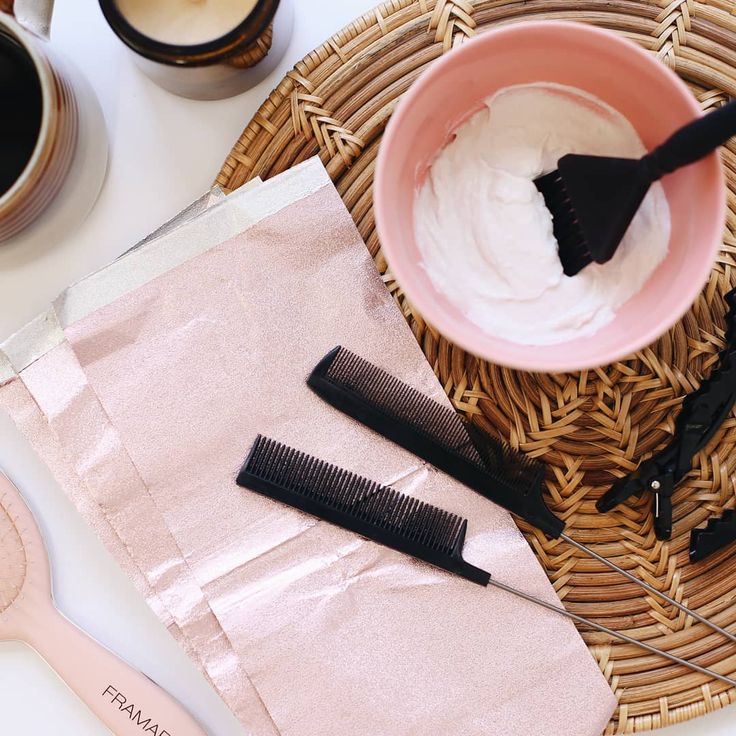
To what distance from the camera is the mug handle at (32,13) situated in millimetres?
506

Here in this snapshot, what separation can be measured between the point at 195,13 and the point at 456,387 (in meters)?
0.32

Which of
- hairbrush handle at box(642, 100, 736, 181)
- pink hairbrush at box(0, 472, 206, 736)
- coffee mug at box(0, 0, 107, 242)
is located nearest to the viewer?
hairbrush handle at box(642, 100, 736, 181)

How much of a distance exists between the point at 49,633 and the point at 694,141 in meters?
0.57

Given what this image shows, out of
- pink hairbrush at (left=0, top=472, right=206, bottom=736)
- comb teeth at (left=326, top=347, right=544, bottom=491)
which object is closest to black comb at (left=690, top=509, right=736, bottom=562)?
comb teeth at (left=326, top=347, right=544, bottom=491)

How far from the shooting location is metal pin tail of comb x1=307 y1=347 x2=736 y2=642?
54cm

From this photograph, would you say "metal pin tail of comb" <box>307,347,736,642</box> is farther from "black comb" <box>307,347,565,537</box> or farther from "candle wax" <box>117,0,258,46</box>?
"candle wax" <box>117,0,258,46</box>

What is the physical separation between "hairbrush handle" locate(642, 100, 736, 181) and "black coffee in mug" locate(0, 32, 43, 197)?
414mm

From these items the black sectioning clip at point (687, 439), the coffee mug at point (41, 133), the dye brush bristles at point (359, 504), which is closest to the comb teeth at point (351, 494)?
the dye brush bristles at point (359, 504)

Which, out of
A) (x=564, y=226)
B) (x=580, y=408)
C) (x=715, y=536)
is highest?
(x=564, y=226)

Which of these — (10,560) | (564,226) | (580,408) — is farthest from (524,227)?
(10,560)

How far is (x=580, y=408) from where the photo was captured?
550 millimetres

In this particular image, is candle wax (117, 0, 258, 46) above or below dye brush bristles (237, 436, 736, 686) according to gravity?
above

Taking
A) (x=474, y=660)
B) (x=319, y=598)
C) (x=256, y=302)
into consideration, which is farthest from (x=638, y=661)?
(x=256, y=302)

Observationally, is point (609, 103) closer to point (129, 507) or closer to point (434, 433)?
point (434, 433)
